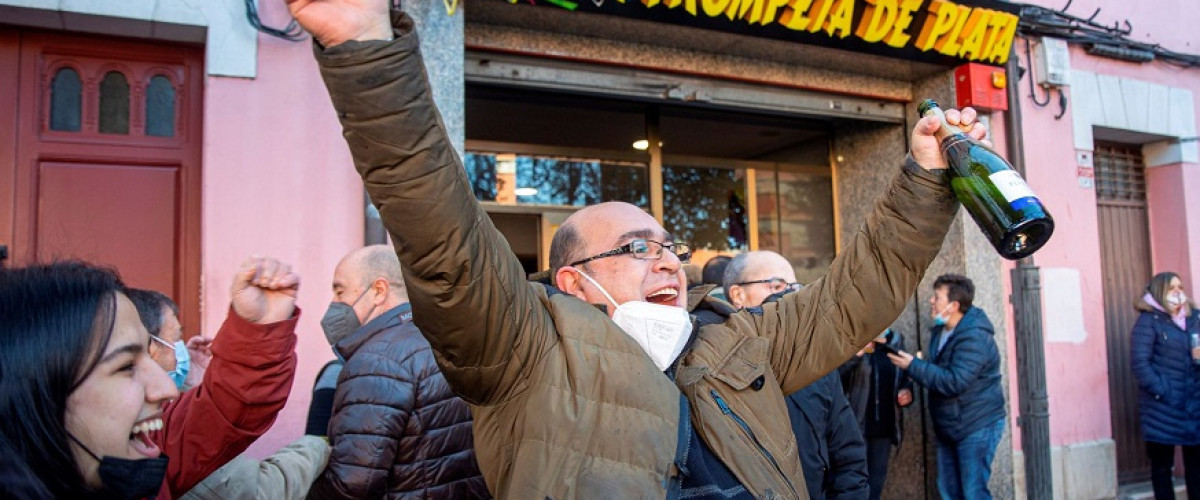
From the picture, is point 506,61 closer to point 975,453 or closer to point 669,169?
point 669,169

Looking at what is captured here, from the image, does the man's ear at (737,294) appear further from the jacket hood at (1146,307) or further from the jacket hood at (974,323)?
the jacket hood at (1146,307)

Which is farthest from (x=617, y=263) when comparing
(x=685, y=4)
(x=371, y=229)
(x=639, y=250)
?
(x=685, y=4)

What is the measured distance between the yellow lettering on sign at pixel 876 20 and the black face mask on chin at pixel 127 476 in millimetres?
5343

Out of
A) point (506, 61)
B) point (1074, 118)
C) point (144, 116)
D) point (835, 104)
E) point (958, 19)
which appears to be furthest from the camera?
point (1074, 118)

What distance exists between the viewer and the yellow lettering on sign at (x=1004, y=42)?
6191mm

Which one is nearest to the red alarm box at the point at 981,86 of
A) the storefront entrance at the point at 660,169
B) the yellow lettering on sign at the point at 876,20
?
the yellow lettering on sign at the point at 876,20

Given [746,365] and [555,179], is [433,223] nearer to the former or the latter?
[746,365]

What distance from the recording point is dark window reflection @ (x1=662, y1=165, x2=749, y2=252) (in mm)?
6812

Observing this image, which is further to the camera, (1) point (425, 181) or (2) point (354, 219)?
(2) point (354, 219)

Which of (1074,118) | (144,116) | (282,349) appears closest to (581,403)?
(282,349)

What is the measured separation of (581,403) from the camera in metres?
1.63

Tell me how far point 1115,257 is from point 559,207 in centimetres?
506

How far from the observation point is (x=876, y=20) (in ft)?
18.6

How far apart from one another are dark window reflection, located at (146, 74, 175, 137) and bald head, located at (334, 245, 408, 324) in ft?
6.56
